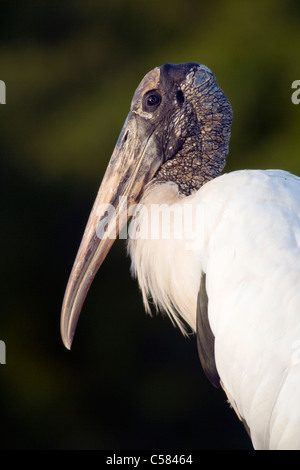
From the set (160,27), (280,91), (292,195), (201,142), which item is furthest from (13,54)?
(292,195)

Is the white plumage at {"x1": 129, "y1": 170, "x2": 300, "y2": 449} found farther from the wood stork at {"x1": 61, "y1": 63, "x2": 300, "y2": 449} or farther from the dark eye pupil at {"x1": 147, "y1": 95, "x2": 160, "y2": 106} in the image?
the dark eye pupil at {"x1": 147, "y1": 95, "x2": 160, "y2": 106}

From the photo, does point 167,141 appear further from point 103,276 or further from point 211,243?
point 103,276

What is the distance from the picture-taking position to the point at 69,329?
111 inches

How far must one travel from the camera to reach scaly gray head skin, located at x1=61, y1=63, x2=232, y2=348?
2875 millimetres

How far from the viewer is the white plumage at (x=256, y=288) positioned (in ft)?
7.84

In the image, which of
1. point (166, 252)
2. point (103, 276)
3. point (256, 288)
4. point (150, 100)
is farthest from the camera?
point (103, 276)

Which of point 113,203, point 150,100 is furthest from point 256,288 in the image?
point 150,100

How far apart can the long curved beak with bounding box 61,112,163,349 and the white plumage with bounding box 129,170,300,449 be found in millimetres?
265

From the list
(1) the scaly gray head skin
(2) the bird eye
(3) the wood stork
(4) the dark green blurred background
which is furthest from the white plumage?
(4) the dark green blurred background

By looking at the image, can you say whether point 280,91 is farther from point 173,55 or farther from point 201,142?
point 201,142

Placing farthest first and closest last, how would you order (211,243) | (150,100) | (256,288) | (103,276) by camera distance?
(103,276)
(150,100)
(211,243)
(256,288)

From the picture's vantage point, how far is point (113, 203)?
9.34 feet

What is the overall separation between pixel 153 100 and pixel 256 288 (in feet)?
2.74

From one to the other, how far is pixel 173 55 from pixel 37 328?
110 inches
